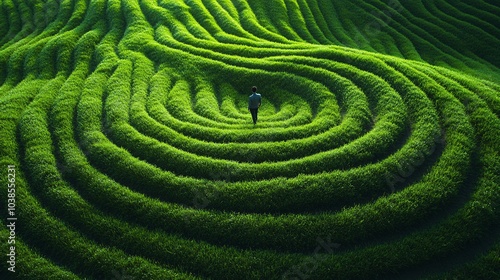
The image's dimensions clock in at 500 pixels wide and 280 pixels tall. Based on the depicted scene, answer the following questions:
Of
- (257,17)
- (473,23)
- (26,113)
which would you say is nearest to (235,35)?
(257,17)

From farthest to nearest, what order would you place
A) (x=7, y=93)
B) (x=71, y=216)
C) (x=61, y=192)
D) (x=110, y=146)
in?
(x=7, y=93) → (x=110, y=146) → (x=61, y=192) → (x=71, y=216)

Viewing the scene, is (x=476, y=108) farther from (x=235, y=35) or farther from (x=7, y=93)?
(x=7, y=93)

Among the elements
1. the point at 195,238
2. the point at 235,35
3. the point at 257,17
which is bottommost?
the point at 195,238

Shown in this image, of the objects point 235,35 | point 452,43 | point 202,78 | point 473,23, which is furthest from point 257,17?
point 473,23

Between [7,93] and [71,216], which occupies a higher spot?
[7,93]

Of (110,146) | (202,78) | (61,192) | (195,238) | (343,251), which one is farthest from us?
(202,78)

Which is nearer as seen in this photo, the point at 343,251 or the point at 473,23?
the point at 343,251
